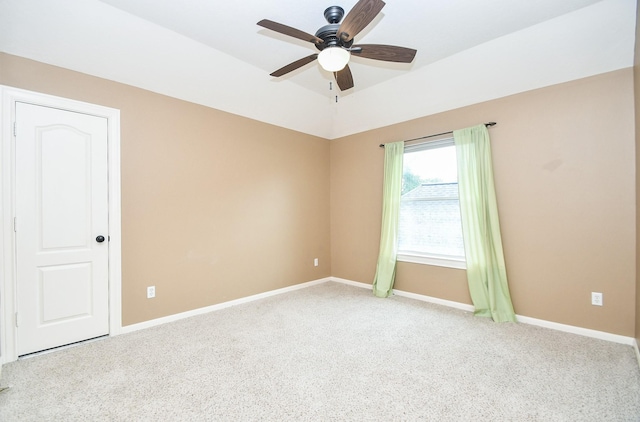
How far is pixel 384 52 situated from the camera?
87.7 inches

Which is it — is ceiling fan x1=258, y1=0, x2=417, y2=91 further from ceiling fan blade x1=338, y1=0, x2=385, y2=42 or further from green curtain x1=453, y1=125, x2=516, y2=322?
green curtain x1=453, y1=125, x2=516, y2=322

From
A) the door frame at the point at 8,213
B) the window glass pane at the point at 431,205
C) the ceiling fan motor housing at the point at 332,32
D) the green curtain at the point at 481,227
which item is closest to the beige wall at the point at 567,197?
the green curtain at the point at 481,227

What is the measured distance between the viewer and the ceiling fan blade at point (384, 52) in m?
2.16

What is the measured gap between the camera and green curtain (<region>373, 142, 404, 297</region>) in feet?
13.3

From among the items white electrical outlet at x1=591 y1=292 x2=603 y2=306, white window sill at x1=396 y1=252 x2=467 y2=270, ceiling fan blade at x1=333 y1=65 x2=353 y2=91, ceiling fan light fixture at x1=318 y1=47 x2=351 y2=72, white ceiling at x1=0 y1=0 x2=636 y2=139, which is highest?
white ceiling at x1=0 y1=0 x2=636 y2=139

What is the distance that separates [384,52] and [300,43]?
3.23ft

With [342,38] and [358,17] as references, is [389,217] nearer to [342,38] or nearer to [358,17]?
[342,38]


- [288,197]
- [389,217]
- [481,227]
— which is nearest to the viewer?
[481,227]

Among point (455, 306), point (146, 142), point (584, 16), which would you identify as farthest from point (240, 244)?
point (584, 16)

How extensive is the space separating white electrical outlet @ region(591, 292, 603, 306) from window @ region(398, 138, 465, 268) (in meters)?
1.18

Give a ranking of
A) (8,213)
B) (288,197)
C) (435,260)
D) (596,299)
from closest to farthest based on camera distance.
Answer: (8,213), (596,299), (435,260), (288,197)

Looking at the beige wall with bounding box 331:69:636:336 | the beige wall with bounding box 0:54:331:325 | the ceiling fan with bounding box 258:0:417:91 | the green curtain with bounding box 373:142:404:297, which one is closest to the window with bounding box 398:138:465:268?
the green curtain with bounding box 373:142:404:297

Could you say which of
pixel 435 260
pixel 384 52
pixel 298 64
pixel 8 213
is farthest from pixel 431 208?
pixel 8 213

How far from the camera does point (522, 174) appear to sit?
310 centimetres
